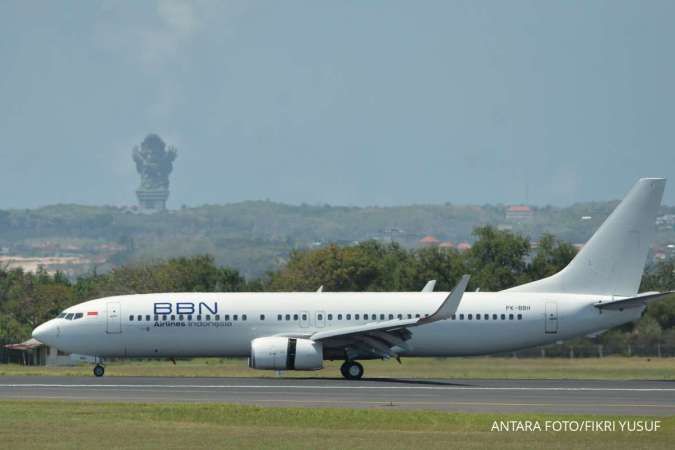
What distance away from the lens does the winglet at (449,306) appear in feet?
161

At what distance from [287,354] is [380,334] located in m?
3.45

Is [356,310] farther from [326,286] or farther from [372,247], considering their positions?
[372,247]

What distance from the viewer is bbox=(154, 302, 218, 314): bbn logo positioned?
173 feet

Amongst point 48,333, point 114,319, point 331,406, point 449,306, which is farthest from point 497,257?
point 331,406

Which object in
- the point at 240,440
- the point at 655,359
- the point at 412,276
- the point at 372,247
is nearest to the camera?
the point at 240,440

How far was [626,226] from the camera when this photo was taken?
5306cm

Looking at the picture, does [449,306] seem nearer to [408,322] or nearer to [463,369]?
[408,322]

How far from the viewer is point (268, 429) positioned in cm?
3303

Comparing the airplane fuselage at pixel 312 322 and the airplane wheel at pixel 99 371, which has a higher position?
the airplane fuselage at pixel 312 322

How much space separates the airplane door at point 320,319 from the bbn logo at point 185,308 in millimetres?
3779

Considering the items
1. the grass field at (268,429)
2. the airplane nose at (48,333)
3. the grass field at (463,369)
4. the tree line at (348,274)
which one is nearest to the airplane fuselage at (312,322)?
the airplane nose at (48,333)

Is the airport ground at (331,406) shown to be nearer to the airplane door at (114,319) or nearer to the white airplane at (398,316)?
the white airplane at (398,316)

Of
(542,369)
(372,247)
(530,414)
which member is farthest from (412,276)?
(530,414)

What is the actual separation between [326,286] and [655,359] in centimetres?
4177
